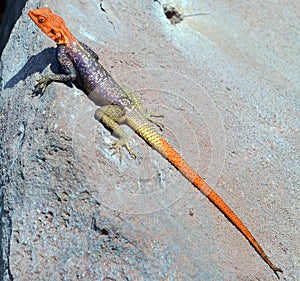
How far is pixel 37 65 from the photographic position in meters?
3.91

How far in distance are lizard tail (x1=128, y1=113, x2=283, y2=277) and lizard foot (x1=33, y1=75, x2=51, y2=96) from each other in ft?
2.82

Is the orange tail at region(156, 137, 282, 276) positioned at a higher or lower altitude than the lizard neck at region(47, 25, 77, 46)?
lower

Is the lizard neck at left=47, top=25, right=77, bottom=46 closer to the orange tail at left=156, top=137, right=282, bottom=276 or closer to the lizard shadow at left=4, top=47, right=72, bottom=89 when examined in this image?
the lizard shadow at left=4, top=47, right=72, bottom=89

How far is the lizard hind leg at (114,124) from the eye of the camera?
3385mm

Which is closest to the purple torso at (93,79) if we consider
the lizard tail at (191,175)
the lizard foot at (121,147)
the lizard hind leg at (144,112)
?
the lizard hind leg at (144,112)

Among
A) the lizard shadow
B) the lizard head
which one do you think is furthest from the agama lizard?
the lizard shadow

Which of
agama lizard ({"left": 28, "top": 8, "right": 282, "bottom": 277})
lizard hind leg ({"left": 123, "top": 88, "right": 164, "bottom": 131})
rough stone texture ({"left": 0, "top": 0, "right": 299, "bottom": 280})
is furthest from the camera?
lizard hind leg ({"left": 123, "top": 88, "right": 164, "bottom": 131})

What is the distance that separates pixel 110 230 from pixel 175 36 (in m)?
2.77

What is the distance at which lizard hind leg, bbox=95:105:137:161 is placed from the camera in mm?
3385

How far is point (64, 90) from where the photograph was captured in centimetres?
349

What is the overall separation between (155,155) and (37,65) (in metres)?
1.39

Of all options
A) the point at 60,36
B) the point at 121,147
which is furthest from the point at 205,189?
the point at 60,36

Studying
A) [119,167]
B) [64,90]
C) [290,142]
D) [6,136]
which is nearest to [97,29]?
[64,90]

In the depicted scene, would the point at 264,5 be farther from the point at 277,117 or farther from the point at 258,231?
the point at 258,231
